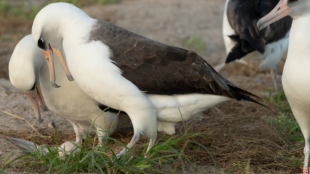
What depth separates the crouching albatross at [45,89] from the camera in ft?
12.0

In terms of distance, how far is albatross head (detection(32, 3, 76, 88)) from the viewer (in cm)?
347

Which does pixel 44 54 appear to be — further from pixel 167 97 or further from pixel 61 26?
pixel 167 97

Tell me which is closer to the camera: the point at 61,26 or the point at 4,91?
the point at 61,26

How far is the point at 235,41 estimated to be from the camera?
5.98 m

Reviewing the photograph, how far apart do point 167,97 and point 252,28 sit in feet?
8.90

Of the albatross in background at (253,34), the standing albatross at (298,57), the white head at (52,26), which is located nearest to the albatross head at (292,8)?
the standing albatross at (298,57)

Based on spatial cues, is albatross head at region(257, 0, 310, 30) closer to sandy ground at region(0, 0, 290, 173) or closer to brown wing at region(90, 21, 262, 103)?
brown wing at region(90, 21, 262, 103)

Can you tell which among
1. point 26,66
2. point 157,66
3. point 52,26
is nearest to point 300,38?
point 157,66

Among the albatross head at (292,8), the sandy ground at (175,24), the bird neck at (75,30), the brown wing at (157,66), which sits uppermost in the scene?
the albatross head at (292,8)

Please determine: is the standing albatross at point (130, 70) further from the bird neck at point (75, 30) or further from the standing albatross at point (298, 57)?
the standing albatross at point (298, 57)

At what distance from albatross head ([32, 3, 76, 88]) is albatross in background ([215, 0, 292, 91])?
289cm

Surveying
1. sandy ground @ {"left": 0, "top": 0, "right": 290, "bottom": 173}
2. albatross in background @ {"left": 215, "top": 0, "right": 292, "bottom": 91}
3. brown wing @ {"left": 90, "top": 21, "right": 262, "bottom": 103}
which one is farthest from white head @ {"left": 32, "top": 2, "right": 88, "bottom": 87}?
albatross in background @ {"left": 215, "top": 0, "right": 292, "bottom": 91}

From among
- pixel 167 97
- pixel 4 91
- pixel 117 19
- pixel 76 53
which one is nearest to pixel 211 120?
pixel 167 97

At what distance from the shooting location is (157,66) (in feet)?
11.7
